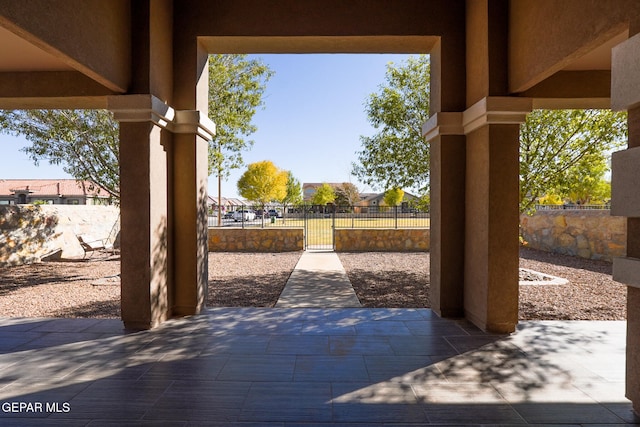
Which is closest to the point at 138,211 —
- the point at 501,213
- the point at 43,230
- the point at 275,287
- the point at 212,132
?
the point at 212,132

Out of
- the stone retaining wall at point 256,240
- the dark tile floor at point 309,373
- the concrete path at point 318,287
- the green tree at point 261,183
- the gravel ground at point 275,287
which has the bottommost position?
the gravel ground at point 275,287

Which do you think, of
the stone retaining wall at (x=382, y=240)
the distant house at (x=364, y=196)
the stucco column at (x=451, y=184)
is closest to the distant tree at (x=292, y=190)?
the distant house at (x=364, y=196)

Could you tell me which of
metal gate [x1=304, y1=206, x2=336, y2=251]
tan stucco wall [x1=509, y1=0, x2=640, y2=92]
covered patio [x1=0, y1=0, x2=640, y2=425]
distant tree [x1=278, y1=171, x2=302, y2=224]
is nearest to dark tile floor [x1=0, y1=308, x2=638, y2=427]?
covered patio [x1=0, y1=0, x2=640, y2=425]

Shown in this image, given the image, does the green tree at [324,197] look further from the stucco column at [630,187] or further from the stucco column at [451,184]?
the stucco column at [630,187]

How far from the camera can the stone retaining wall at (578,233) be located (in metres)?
10.8

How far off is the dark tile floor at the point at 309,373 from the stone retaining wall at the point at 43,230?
677 centimetres

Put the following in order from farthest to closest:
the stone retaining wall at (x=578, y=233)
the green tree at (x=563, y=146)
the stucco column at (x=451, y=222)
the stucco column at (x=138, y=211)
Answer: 1. the stone retaining wall at (x=578, y=233)
2. the green tree at (x=563, y=146)
3. the stucco column at (x=451, y=222)
4. the stucco column at (x=138, y=211)

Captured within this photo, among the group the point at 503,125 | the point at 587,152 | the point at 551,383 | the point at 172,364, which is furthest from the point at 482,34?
the point at 172,364

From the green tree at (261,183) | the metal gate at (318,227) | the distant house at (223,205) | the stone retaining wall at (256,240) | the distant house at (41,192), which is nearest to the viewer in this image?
the stone retaining wall at (256,240)

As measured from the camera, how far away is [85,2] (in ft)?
13.3

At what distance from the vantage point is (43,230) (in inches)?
452

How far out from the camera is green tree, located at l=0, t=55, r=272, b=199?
362 inches

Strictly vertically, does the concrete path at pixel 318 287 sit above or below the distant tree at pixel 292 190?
below

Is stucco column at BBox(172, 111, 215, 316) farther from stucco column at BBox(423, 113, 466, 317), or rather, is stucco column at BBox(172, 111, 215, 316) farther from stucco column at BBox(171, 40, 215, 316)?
stucco column at BBox(423, 113, 466, 317)
